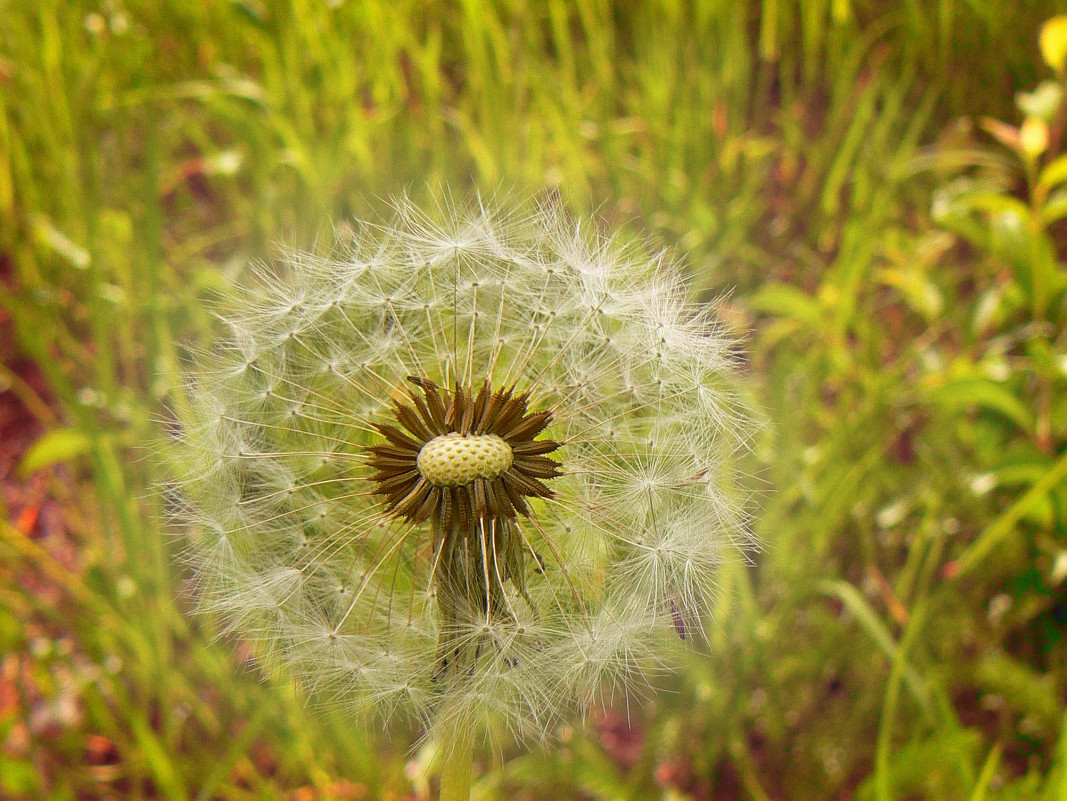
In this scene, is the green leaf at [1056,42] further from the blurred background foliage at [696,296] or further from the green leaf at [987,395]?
the green leaf at [987,395]

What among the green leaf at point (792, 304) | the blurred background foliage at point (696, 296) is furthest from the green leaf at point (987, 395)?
the green leaf at point (792, 304)

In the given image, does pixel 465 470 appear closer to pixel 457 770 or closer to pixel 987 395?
pixel 457 770

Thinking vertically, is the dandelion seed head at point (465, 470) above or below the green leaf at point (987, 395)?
below

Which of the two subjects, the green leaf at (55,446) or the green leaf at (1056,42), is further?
the green leaf at (55,446)

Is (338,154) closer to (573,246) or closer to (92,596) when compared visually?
(573,246)

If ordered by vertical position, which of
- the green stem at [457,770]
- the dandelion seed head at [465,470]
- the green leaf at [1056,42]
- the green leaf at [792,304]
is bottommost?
the green stem at [457,770]

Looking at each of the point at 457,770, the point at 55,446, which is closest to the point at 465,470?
the point at 457,770
